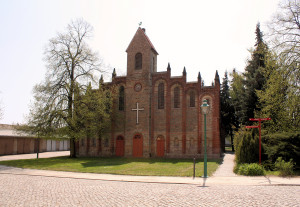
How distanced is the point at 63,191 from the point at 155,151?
21.0 metres

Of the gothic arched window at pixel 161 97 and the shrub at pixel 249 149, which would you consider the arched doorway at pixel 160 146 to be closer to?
the gothic arched window at pixel 161 97

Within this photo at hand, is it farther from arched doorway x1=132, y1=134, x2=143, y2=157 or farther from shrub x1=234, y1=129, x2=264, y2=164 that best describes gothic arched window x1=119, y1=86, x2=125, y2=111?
shrub x1=234, y1=129, x2=264, y2=164

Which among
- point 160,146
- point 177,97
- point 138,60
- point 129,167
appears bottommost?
point 129,167

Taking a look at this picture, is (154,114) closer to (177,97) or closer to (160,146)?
(177,97)

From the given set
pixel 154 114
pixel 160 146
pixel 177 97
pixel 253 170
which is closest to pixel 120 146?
pixel 160 146

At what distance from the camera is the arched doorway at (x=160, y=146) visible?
31953 mm

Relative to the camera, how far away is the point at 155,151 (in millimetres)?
32281

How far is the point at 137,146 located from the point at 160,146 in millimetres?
3111

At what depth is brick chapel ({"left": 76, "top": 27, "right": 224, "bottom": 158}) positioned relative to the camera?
30703 mm

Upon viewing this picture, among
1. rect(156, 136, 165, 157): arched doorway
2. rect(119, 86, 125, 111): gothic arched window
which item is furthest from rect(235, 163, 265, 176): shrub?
rect(119, 86, 125, 111): gothic arched window

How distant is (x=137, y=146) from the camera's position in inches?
1298

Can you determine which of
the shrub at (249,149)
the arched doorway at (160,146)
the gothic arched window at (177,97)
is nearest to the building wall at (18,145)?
the arched doorway at (160,146)

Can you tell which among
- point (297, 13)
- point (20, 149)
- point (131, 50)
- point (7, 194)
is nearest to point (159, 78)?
point (131, 50)

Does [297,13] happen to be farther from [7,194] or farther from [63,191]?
[7,194]
